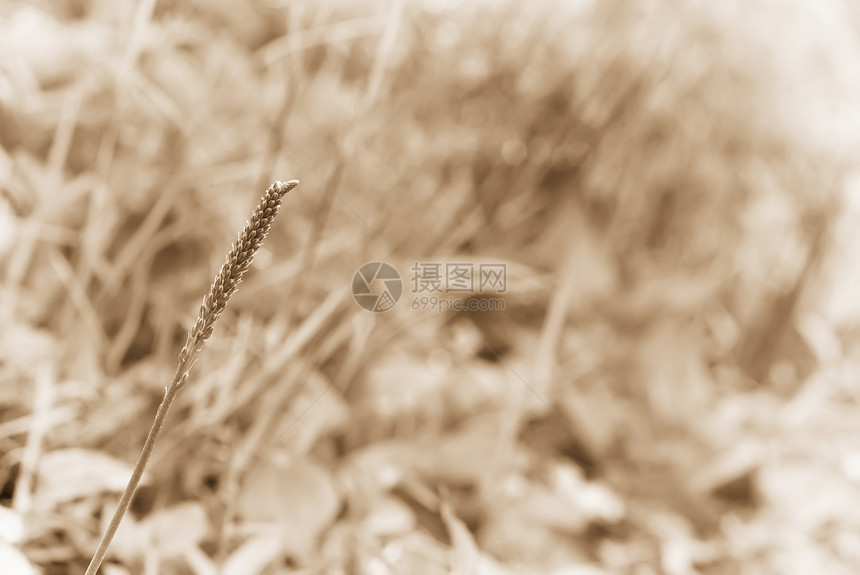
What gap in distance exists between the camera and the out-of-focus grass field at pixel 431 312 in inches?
24.0

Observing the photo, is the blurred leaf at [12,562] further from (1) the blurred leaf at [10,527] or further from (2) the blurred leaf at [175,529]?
(2) the blurred leaf at [175,529]

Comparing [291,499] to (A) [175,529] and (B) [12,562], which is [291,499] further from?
(B) [12,562]

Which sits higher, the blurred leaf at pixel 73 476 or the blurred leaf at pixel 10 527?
the blurred leaf at pixel 73 476

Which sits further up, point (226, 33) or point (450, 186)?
point (226, 33)

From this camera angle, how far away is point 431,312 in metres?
0.80

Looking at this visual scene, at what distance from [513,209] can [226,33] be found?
0.58m

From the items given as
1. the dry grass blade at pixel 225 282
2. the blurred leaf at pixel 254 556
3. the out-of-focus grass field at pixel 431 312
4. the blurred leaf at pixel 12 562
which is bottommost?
the blurred leaf at pixel 12 562

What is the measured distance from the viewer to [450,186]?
0.92 metres

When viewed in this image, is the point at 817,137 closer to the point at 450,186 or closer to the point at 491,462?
the point at 450,186

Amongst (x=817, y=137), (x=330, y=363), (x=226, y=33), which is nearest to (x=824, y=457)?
(x=817, y=137)

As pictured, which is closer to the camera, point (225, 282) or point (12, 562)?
point (225, 282)

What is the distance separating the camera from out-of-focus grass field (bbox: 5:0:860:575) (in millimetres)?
609

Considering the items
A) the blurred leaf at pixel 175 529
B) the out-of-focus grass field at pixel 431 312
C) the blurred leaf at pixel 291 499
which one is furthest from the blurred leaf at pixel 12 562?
the blurred leaf at pixel 291 499

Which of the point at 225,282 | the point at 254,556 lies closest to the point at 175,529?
the point at 254,556
